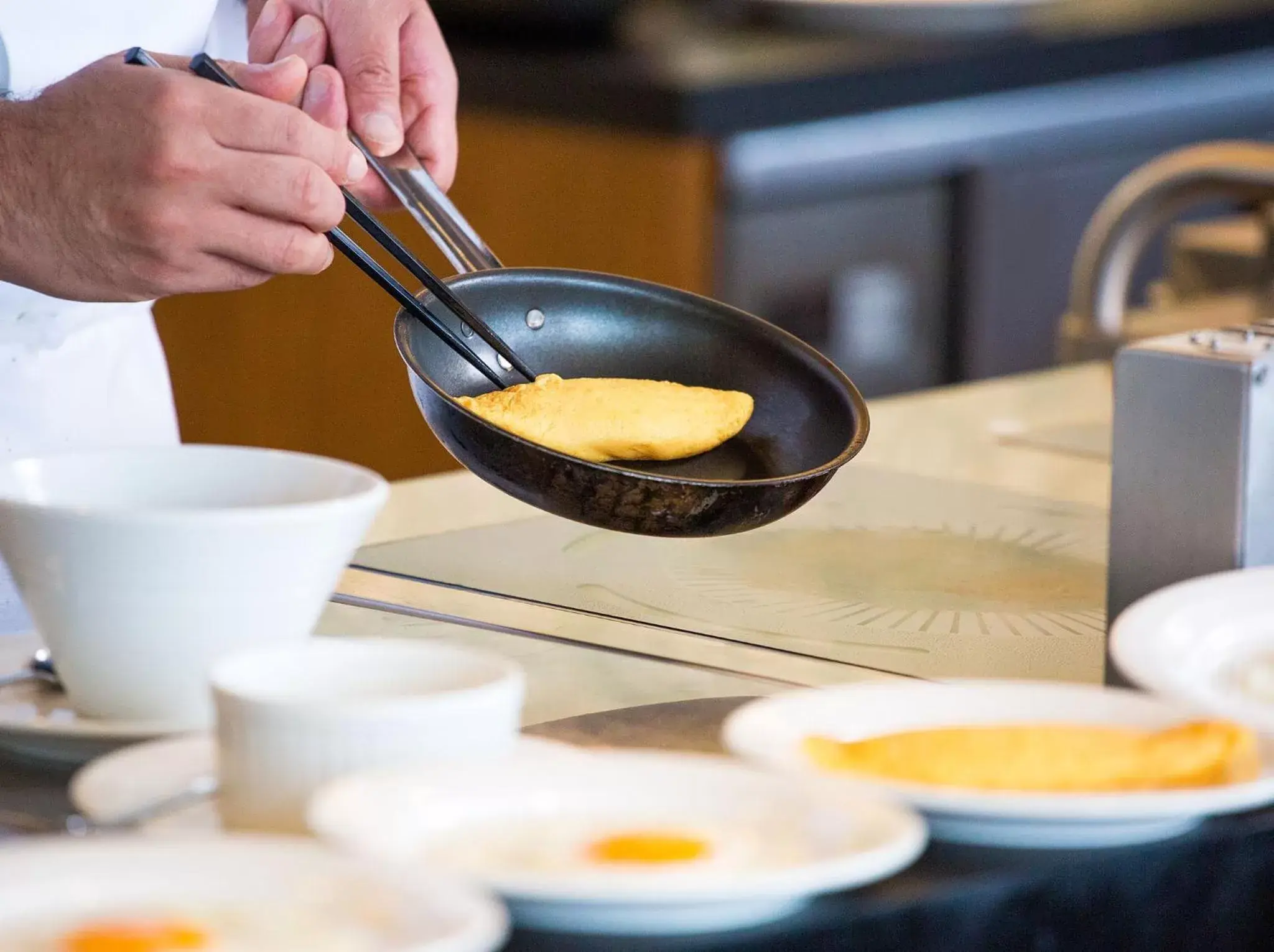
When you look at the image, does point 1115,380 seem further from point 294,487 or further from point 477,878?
point 477,878

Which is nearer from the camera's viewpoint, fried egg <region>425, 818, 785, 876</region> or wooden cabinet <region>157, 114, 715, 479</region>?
fried egg <region>425, 818, 785, 876</region>

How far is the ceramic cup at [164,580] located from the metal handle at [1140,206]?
1.59 meters

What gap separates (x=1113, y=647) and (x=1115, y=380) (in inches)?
9.2

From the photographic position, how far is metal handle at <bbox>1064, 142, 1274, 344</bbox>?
7.08ft

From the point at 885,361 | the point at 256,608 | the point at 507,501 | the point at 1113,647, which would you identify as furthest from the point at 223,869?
the point at 885,361

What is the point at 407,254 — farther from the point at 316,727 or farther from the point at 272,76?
the point at 316,727

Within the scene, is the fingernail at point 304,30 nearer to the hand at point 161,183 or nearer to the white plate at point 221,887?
the hand at point 161,183

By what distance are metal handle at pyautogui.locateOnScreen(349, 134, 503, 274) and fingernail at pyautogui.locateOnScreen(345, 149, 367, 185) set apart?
13 cm

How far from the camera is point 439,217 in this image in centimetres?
117

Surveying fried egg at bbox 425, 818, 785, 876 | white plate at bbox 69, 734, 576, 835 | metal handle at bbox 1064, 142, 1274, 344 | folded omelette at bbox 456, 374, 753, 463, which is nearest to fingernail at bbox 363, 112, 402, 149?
folded omelette at bbox 456, 374, 753, 463

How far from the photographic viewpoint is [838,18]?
3.49 m

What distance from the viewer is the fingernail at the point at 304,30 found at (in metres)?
1.32

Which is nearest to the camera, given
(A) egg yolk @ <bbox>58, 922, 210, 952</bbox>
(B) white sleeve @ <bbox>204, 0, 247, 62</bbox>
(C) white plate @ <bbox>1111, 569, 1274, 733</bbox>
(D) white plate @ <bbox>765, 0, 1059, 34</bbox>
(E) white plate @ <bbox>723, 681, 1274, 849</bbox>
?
(A) egg yolk @ <bbox>58, 922, 210, 952</bbox>

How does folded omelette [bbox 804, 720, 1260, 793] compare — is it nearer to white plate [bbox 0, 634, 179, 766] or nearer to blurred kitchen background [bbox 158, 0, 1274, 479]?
white plate [bbox 0, 634, 179, 766]
